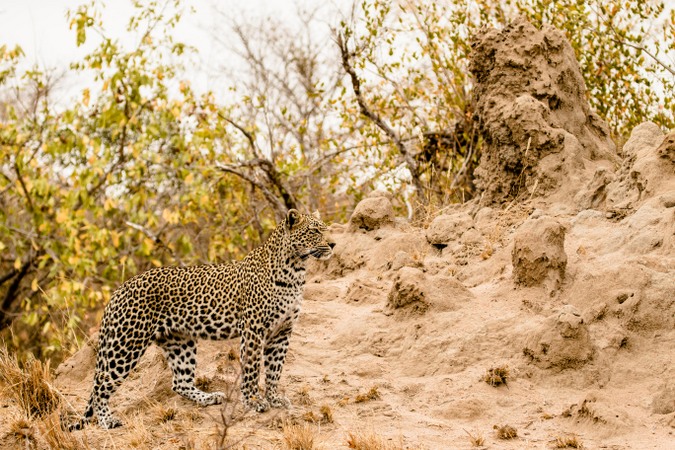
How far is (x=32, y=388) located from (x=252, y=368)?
2.20m

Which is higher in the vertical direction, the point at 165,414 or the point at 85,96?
the point at 85,96

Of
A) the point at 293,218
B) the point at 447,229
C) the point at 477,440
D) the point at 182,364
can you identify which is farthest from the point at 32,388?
the point at 447,229

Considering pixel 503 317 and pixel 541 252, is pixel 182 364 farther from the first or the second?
pixel 541 252

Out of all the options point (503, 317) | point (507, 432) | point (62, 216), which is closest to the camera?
point (507, 432)

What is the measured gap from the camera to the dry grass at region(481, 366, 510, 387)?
317 inches

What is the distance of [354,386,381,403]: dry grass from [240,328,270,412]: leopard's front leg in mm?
816

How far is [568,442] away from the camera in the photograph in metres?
6.85

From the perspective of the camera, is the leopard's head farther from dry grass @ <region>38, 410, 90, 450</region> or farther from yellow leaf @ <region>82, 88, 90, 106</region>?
yellow leaf @ <region>82, 88, 90, 106</region>

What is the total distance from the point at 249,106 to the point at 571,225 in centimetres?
1262

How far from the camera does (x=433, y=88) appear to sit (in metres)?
15.9

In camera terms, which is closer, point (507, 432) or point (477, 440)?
point (477, 440)

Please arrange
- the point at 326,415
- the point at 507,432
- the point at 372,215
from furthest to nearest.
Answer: the point at 372,215 → the point at 326,415 → the point at 507,432

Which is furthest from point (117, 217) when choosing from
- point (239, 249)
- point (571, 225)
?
point (571, 225)

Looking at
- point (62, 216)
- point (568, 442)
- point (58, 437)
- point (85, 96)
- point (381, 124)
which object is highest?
point (85, 96)
